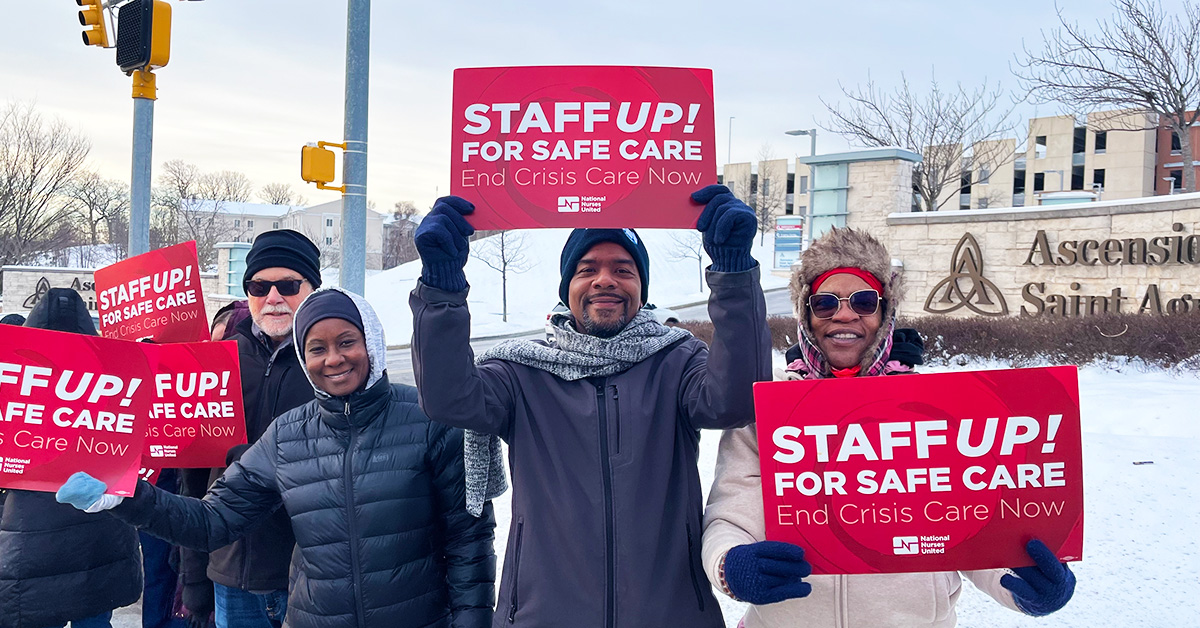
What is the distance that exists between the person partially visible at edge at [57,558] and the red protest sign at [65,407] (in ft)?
1.54

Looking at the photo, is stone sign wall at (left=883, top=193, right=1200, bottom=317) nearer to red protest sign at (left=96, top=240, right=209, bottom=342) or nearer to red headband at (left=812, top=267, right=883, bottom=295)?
red headband at (left=812, top=267, right=883, bottom=295)

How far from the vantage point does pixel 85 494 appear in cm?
267

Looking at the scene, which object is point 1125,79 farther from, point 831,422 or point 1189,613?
point 831,422

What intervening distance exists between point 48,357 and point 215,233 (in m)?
73.0

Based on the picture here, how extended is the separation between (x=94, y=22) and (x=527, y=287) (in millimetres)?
31436

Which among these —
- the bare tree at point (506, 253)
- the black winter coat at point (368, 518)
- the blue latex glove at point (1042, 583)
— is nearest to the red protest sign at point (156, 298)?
the black winter coat at point (368, 518)

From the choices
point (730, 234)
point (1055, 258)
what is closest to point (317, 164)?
point (730, 234)

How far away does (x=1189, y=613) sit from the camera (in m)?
4.66

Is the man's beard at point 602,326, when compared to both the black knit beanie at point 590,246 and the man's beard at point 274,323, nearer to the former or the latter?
the black knit beanie at point 590,246

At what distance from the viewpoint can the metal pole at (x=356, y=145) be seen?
23.4ft

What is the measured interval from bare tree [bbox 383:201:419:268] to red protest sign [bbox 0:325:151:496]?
61.4 meters

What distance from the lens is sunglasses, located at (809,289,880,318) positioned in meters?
2.45

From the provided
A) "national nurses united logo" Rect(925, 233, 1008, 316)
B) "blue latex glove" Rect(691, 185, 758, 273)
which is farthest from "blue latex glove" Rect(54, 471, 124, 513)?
"national nurses united logo" Rect(925, 233, 1008, 316)

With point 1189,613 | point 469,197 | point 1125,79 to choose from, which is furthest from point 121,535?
point 1125,79
